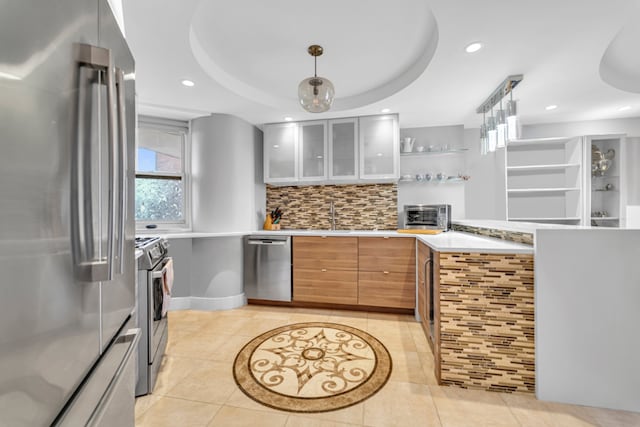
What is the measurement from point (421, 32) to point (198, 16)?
5.32 feet

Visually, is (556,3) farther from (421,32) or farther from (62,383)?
(62,383)

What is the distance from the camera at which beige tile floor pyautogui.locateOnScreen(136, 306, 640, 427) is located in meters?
1.50

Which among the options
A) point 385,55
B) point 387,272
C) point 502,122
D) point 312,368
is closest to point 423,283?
point 387,272

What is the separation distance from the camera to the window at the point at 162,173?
3334mm

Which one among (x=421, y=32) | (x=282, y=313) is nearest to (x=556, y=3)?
(x=421, y=32)

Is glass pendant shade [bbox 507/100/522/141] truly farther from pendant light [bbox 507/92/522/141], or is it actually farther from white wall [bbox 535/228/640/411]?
white wall [bbox 535/228/640/411]

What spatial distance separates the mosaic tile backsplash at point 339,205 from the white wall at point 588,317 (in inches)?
85.8

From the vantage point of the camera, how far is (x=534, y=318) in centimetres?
170

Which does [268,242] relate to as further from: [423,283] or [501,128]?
[501,128]

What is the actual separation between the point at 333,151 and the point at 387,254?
1483 millimetres

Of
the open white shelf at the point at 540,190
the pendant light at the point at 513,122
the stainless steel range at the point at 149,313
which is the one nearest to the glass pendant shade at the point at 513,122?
the pendant light at the point at 513,122

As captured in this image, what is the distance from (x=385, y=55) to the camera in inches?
93.5

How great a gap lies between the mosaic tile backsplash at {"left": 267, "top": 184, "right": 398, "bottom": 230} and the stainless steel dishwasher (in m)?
0.71

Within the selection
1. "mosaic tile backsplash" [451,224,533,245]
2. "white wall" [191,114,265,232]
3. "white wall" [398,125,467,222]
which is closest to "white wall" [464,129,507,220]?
Result: "white wall" [398,125,467,222]
